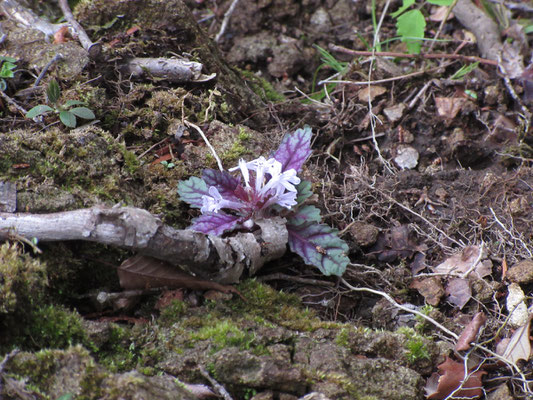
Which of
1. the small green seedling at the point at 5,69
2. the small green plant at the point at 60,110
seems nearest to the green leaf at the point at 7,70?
the small green seedling at the point at 5,69

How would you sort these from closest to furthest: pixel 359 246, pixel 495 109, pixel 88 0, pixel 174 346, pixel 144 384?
pixel 144 384, pixel 174 346, pixel 359 246, pixel 88 0, pixel 495 109

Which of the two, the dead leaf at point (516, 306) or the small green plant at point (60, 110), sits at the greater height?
the small green plant at point (60, 110)

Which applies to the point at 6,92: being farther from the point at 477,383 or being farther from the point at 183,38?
the point at 477,383

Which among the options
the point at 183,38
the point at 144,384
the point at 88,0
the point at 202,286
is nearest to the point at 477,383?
the point at 202,286

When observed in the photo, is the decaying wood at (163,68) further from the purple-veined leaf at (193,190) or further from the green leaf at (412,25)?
the green leaf at (412,25)

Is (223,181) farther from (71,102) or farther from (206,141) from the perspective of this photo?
(71,102)

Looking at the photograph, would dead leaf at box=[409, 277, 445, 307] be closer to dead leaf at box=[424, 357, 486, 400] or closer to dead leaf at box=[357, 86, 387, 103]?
dead leaf at box=[424, 357, 486, 400]

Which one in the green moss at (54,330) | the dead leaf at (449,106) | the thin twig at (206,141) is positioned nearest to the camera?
the green moss at (54,330)
